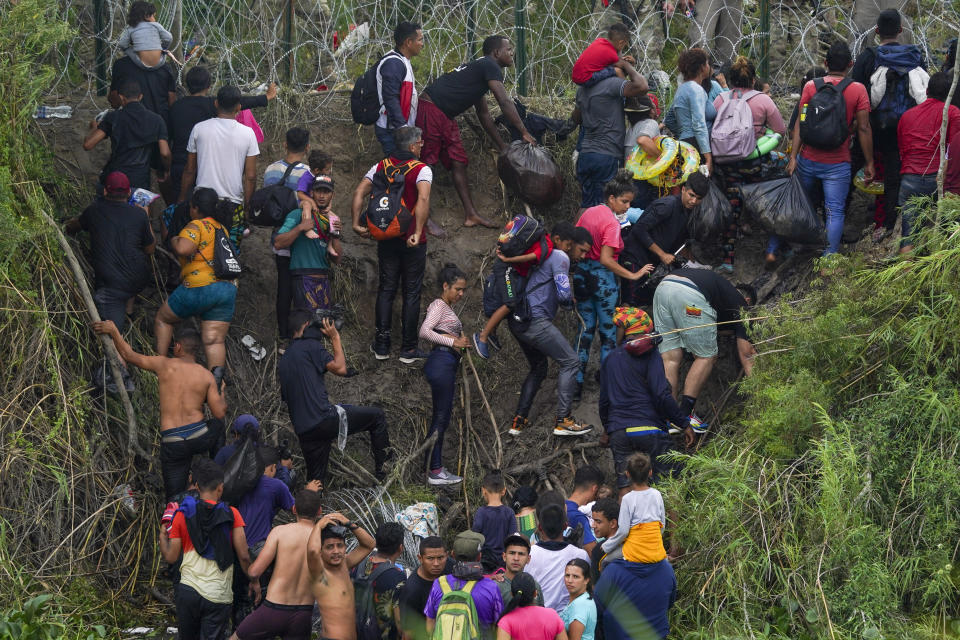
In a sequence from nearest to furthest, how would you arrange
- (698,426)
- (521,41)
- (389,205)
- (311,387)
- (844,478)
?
(844,478), (311,387), (698,426), (389,205), (521,41)

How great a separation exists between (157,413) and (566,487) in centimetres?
302

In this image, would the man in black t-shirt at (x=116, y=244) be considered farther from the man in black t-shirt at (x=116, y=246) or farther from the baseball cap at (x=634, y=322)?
the baseball cap at (x=634, y=322)

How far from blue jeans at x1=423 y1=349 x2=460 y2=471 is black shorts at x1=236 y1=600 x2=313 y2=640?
2.35 m

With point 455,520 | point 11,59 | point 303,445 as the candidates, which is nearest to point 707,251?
point 455,520

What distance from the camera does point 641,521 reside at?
21.7 ft

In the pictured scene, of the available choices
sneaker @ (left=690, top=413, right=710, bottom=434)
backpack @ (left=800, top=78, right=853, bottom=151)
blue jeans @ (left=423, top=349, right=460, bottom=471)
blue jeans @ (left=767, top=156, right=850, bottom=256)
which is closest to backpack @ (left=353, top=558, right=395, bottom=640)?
blue jeans @ (left=423, top=349, right=460, bottom=471)

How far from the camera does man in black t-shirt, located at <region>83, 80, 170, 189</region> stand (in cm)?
891

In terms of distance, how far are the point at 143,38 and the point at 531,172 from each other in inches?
128

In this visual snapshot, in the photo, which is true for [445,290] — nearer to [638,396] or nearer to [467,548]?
[638,396]

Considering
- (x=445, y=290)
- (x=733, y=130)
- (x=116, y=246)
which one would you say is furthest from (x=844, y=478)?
(x=116, y=246)

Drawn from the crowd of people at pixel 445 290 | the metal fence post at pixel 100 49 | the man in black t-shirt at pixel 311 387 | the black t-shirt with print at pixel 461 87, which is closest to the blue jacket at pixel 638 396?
the crowd of people at pixel 445 290

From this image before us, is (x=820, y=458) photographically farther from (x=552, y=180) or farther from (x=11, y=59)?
(x=11, y=59)

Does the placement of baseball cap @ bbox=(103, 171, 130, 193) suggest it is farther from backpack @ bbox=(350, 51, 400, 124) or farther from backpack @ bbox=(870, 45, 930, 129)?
backpack @ bbox=(870, 45, 930, 129)

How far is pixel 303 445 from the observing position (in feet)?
26.5
